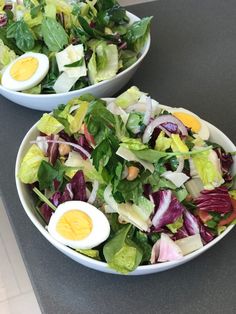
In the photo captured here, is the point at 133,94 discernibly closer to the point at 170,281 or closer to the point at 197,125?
the point at 197,125

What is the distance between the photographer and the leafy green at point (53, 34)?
1.36 meters

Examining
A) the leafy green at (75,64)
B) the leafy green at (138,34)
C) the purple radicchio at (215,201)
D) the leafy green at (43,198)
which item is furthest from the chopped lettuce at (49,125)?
the leafy green at (138,34)

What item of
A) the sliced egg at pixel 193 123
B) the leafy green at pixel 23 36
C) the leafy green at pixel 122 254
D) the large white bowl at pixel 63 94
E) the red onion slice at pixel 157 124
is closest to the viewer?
the leafy green at pixel 122 254

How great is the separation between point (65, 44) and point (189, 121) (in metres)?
0.44

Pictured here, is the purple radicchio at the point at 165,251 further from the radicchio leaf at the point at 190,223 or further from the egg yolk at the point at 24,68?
the egg yolk at the point at 24,68

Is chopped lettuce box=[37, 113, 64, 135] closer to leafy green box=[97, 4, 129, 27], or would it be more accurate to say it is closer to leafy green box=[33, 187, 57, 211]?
leafy green box=[33, 187, 57, 211]

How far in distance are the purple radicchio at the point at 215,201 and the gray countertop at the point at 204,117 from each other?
13cm

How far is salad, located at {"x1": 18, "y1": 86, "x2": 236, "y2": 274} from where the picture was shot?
942 millimetres

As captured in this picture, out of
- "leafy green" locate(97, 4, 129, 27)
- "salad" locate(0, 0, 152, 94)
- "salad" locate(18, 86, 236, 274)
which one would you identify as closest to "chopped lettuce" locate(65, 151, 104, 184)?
"salad" locate(18, 86, 236, 274)

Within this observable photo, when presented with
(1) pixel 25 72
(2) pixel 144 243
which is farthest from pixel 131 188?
(1) pixel 25 72

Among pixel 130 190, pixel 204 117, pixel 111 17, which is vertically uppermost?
pixel 111 17

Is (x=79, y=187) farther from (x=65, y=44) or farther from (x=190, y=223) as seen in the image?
(x=65, y=44)

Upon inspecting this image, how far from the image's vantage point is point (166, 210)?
953mm

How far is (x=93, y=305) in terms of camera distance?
97 centimetres
